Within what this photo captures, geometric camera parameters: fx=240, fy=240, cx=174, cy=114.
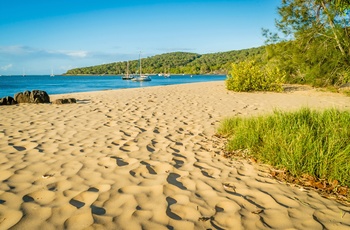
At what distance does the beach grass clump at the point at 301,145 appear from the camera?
2.96 metres

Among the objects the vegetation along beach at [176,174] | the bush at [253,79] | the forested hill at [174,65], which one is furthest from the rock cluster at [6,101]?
the forested hill at [174,65]

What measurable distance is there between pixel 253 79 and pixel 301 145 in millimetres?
12588

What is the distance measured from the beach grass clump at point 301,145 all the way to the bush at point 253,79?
11.0 meters

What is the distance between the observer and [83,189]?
2.63 metres

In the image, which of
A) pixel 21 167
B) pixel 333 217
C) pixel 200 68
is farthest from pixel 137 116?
pixel 200 68

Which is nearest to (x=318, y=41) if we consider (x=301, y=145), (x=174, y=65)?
(x=301, y=145)

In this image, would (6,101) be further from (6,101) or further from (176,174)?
(176,174)

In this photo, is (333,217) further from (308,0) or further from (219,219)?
(308,0)

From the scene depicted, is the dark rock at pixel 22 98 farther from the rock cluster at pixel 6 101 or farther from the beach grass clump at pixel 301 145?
the beach grass clump at pixel 301 145

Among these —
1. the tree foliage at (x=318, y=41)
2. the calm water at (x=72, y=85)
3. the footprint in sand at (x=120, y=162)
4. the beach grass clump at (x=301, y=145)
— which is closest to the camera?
the beach grass clump at (x=301, y=145)

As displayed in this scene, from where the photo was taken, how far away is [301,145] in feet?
10.5

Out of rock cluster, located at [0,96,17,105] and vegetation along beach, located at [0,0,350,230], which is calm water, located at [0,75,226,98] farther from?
vegetation along beach, located at [0,0,350,230]

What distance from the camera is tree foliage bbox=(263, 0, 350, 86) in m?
13.3

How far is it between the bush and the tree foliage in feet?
8.13
